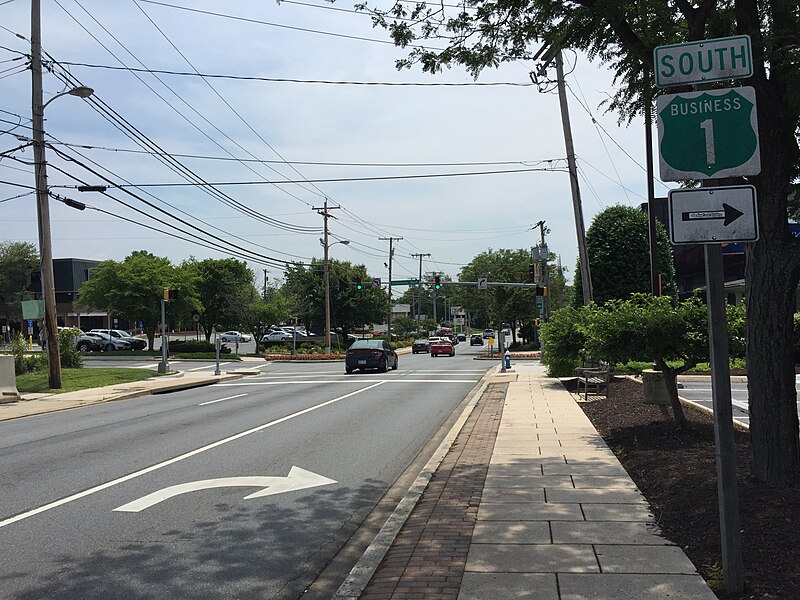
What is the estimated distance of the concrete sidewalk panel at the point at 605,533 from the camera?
562cm

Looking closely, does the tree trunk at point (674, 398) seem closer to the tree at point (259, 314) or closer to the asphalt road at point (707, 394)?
the asphalt road at point (707, 394)

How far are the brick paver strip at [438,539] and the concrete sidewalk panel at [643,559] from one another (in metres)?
1.04

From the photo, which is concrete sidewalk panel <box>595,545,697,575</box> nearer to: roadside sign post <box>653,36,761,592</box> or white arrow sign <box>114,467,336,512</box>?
roadside sign post <box>653,36,761,592</box>

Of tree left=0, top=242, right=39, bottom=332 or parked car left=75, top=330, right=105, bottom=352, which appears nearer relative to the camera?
parked car left=75, top=330, right=105, bottom=352

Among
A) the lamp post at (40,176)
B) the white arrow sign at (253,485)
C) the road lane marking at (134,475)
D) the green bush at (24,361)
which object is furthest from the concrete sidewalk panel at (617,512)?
the green bush at (24,361)

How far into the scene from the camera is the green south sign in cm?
452

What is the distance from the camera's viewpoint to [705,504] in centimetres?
620

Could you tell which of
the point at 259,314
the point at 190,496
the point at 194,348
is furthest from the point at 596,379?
the point at 194,348

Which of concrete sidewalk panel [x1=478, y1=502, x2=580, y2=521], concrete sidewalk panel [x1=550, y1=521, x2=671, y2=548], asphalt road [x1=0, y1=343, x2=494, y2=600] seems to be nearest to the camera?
asphalt road [x1=0, y1=343, x2=494, y2=600]

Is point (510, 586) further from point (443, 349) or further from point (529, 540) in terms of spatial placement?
point (443, 349)

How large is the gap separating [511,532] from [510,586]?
1235 mm

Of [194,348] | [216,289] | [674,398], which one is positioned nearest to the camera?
[674,398]

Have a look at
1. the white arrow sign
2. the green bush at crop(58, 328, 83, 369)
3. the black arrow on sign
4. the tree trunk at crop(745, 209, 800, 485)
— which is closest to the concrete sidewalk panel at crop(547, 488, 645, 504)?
the tree trunk at crop(745, 209, 800, 485)

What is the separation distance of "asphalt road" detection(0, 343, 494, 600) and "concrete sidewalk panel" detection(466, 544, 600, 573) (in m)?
1.31
